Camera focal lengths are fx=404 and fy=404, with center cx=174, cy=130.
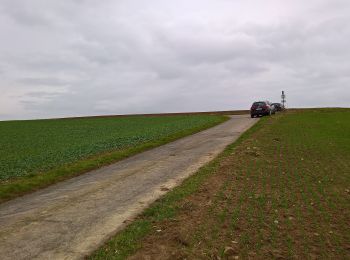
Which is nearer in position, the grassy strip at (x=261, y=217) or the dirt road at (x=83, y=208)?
the grassy strip at (x=261, y=217)

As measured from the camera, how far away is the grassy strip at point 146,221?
6383 millimetres

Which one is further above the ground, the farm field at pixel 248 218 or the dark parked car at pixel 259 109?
the dark parked car at pixel 259 109

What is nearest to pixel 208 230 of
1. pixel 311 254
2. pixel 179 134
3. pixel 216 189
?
pixel 311 254

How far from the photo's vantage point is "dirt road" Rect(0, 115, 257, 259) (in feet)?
22.5

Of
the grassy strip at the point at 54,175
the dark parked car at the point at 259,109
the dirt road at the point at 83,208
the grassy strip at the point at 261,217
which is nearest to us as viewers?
the grassy strip at the point at 261,217

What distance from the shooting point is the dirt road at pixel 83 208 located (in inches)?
270

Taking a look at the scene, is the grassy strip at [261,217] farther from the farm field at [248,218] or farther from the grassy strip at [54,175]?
the grassy strip at [54,175]

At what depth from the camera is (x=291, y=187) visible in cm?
1030

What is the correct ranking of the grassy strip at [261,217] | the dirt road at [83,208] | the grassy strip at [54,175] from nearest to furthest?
the grassy strip at [261,217]
the dirt road at [83,208]
the grassy strip at [54,175]

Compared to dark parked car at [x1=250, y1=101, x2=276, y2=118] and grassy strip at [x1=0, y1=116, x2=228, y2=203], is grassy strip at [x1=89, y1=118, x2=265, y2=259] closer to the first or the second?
grassy strip at [x1=0, y1=116, x2=228, y2=203]

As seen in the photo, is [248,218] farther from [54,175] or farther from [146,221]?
[54,175]

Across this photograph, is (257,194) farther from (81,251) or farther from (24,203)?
(24,203)

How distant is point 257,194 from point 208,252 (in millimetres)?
3698

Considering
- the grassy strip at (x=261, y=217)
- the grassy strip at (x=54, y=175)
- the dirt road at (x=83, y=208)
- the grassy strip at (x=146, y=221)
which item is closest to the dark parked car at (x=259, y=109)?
the grassy strip at (x=54, y=175)
